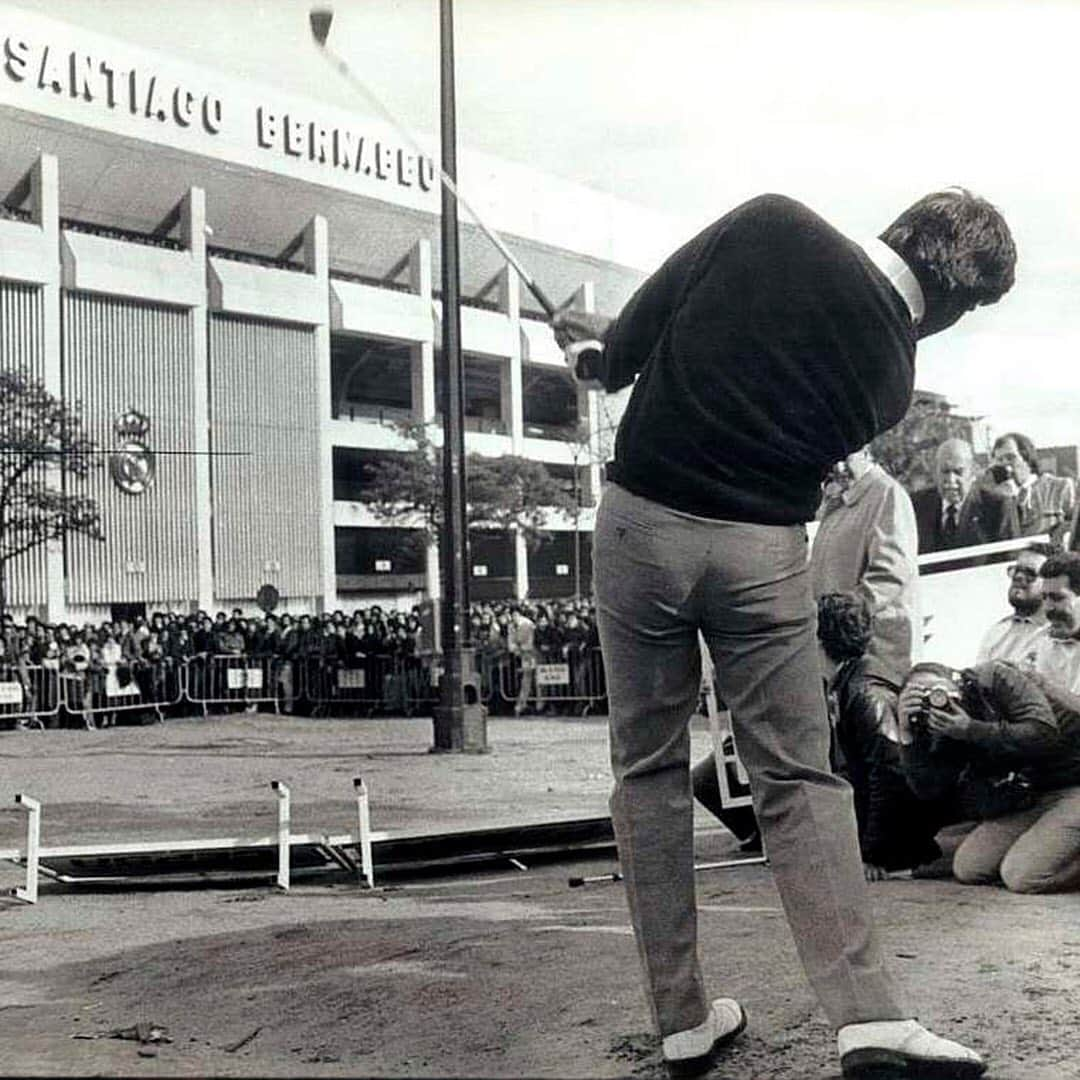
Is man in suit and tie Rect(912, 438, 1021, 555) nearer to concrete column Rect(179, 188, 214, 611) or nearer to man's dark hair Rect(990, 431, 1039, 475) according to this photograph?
man's dark hair Rect(990, 431, 1039, 475)

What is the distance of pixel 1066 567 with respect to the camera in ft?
9.89

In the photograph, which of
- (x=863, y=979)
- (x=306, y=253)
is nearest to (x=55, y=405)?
(x=306, y=253)

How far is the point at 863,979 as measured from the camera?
4.69 ft

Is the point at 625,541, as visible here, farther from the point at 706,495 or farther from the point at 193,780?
the point at 193,780

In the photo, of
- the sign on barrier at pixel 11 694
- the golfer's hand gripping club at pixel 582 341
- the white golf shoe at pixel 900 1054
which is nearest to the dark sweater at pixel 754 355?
the golfer's hand gripping club at pixel 582 341

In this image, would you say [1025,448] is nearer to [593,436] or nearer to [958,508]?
[958,508]

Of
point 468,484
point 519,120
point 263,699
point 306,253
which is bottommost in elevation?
point 263,699

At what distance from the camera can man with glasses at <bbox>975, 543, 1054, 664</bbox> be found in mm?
3074

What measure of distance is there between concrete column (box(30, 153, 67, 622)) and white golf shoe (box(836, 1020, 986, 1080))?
2.00 metres

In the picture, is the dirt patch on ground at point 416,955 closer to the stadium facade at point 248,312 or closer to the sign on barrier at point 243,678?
the sign on barrier at point 243,678

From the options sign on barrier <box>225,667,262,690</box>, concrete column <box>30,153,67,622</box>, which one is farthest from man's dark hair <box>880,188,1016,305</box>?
sign on barrier <box>225,667,262,690</box>

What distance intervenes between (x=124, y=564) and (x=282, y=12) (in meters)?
1.08

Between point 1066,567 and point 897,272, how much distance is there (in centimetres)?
166

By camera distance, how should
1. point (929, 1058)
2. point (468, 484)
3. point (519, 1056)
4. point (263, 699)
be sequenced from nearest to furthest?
1. point (929, 1058)
2. point (519, 1056)
3. point (468, 484)
4. point (263, 699)
